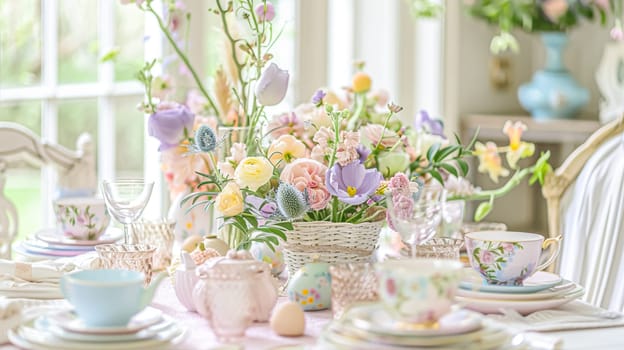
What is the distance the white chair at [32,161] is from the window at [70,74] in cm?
25

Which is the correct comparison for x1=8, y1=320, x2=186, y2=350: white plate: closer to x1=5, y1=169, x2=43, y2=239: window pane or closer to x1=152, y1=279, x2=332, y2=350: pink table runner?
x1=152, y1=279, x2=332, y2=350: pink table runner

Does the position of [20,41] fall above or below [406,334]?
above

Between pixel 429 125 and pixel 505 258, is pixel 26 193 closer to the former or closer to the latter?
pixel 429 125

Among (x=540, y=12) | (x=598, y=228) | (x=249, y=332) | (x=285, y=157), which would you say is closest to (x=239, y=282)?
(x=249, y=332)

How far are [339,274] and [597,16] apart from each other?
2.75 metres

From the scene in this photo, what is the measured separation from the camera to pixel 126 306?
120 centimetres

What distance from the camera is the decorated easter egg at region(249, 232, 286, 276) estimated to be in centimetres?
170

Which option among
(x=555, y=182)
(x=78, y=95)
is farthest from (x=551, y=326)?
(x=78, y=95)

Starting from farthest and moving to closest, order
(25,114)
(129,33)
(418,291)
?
(129,33) < (25,114) < (418,291)

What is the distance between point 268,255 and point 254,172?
0.28 meters

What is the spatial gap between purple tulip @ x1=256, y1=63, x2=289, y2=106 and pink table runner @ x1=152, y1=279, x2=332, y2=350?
1.17 feet

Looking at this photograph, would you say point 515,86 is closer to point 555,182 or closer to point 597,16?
point 597,16

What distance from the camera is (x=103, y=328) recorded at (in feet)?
3.92

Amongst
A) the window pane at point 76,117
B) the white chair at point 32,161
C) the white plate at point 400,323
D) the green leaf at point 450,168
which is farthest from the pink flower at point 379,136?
the window pane at point 76,117
